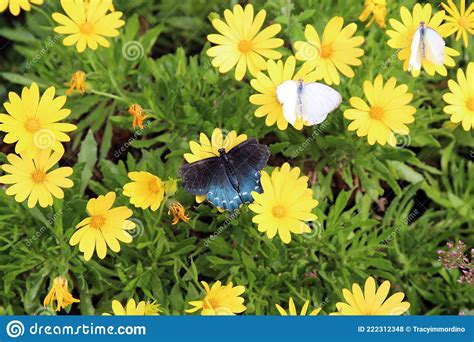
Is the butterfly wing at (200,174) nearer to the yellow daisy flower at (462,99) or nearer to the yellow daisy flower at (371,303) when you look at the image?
the yellow daisy flower at (371,303)

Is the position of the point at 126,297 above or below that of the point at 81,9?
below

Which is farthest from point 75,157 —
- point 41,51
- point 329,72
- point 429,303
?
point 429,303

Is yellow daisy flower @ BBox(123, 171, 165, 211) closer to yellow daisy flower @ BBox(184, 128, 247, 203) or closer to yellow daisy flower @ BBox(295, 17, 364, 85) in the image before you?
yellow daisy flower @ BBox(184, 128, 247, 203)

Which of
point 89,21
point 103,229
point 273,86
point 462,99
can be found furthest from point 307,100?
point 89,21

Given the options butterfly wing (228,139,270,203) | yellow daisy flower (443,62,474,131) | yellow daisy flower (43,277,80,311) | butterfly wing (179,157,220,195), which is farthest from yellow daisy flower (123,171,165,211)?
yellow daisy flower (443,62,474,131)

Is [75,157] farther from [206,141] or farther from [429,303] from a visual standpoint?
[429,303]

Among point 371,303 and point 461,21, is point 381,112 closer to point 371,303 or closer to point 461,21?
point 461,21
